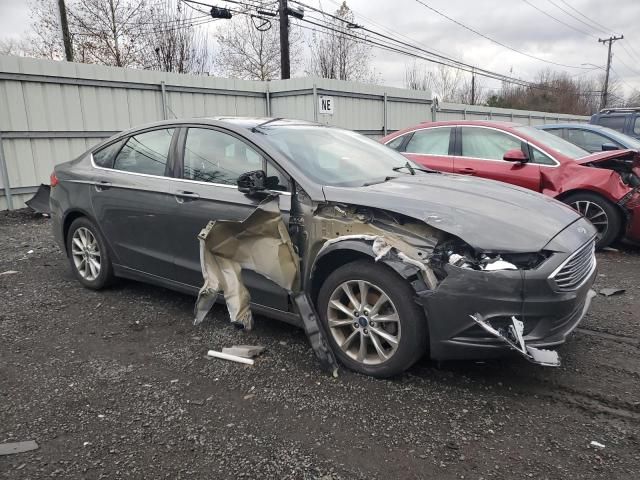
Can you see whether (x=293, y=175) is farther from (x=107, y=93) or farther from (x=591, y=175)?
(x=107, y=93)

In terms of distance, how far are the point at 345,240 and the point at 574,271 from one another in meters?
1.35

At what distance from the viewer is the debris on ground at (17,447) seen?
2.58 m

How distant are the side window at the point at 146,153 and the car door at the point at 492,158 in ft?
13.4

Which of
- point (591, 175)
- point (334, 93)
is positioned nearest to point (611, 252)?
point (591, 175)

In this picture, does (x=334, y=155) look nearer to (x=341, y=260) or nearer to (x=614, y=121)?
(x=341, y=260)

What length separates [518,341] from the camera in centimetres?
278

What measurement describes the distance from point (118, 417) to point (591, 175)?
19.0ft

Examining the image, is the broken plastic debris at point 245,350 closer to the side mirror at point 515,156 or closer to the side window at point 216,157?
the side window at point 216,157

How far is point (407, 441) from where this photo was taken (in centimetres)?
261

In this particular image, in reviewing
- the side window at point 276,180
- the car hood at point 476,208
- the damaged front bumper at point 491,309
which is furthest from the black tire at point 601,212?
the side window at point 276,180

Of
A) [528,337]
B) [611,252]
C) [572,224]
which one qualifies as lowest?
[611,252]

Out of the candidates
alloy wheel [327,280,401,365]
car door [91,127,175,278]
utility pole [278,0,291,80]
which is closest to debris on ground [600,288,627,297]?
alloy wheel [327,280,401,365]

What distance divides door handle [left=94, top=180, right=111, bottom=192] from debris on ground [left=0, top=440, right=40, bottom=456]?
2505mm

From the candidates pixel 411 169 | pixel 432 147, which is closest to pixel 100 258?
pixel 411 169
